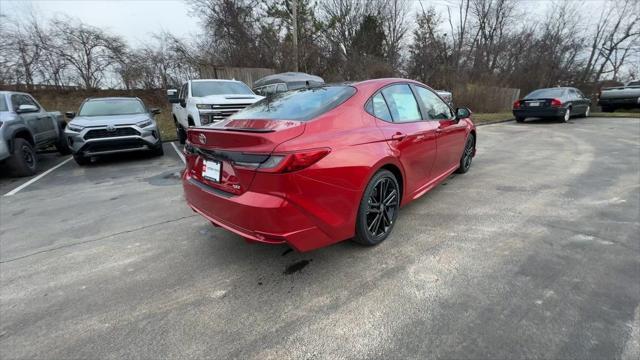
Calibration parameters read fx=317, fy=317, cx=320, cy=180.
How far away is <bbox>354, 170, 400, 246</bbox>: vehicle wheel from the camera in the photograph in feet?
8.89

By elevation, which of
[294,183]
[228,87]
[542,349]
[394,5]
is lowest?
[542,349]

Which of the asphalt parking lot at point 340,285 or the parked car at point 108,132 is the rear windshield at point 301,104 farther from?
the parked car at point 108,132

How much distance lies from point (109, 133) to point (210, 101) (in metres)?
2.15

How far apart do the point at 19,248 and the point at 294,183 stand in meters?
3.18

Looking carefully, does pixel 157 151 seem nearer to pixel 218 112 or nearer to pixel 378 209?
pixel 218 112

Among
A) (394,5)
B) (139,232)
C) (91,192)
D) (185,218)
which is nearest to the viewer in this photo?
(139,232)

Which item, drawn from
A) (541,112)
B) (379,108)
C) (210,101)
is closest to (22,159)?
(210,101)

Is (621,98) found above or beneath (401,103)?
above

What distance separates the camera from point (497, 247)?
2916 millimetres

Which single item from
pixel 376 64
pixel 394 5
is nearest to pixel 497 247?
pixel 376 64

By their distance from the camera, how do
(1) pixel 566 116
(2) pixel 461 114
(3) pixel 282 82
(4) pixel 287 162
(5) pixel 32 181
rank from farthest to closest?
(1) pixel 566 116 → (3) pixel 282 82 → (5) pixel 32 181 → (2) pixel 461 114 → (4) pixel 287 162

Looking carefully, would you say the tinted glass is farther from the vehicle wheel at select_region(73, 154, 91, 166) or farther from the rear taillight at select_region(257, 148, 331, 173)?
the vehicle wheel at select_region(73, 154, 91, 166)

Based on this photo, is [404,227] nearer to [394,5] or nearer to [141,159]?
[141,159]

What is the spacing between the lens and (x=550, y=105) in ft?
40.5
